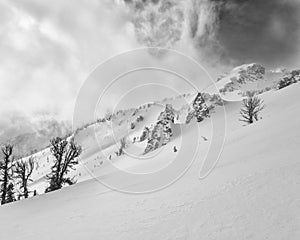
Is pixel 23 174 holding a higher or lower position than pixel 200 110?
lower

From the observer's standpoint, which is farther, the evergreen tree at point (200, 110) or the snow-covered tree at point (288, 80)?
the evergreen tree at point (200, 110)

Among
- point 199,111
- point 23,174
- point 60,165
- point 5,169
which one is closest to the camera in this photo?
point 5,169

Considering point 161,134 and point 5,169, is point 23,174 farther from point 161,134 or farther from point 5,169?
point 161,134

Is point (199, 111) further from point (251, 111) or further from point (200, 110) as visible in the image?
point (251, 111)

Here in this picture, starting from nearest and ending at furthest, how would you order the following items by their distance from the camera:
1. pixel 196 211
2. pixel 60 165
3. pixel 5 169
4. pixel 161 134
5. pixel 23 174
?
pixel 196 211 → pixel 5 169 → pixel 60 165 → pixel 23 174 → pixel 161 134

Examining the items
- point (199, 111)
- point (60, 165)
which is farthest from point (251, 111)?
point (199, 111)

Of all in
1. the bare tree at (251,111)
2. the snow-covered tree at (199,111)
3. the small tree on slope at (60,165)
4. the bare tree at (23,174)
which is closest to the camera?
the small tree on slope at (60,165)

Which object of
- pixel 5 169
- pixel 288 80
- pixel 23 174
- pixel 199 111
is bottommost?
pixel 5 169

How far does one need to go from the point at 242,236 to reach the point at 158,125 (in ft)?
234

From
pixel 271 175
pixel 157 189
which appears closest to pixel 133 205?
pixel 157 189

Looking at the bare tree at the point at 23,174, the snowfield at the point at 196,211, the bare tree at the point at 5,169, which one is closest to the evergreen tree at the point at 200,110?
the bare tree at the point at 23,174

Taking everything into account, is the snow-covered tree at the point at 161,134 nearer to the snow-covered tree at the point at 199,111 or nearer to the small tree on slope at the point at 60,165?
the snow-covered tree at the point at 199,111

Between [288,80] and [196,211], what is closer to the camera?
[196,211]

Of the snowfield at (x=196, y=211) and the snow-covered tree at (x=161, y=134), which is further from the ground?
the snow-covered tree at (x=161, y=134)
